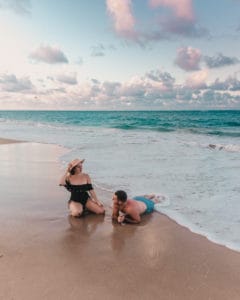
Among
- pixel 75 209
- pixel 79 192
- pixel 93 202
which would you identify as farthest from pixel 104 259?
pixel 79 192

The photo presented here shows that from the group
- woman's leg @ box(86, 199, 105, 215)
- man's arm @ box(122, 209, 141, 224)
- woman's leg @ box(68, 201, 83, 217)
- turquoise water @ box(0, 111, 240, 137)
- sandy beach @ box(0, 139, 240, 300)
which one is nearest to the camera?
sandy beach @ box(0, 139, 240, 300)

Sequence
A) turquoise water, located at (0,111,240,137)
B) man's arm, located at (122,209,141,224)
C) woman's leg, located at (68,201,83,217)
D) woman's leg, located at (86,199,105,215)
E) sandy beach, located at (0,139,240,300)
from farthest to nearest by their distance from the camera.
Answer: turquoise water, located at (0,111,240,137) → woman's leg, located at (86,199,105,215) → woman's leg, located at (68,201,83,217) → man's arm, located at (122,209,141,224) → sandy beach, located at (0,139,240,300)

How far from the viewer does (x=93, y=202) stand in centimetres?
633

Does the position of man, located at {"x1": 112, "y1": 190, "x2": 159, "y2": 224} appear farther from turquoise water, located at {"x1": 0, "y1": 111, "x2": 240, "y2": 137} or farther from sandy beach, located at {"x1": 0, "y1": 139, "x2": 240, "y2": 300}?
turquoise water, located at {"x1": 0, "y1": 111, "x2": 240, "y2": 137}

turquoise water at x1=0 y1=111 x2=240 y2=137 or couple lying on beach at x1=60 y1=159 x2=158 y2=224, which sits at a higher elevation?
couple lying on beach at x1=60 y1=159 x2=158 y2=224

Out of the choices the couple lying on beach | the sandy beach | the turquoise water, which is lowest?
the turquoise water

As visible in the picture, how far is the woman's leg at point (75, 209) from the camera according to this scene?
6078 millimetres

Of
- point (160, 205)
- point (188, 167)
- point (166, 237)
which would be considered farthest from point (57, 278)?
point (188, 167)

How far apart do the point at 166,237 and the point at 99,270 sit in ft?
5.07

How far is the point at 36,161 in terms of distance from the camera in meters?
12.5

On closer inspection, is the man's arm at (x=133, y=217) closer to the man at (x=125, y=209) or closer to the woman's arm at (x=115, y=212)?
the man at (x=125, y=209)

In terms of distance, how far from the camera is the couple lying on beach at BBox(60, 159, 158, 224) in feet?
19.3

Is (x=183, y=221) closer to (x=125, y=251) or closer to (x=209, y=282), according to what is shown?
(x=125, y=251)

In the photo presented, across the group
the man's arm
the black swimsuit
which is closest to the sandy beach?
the man's arm
